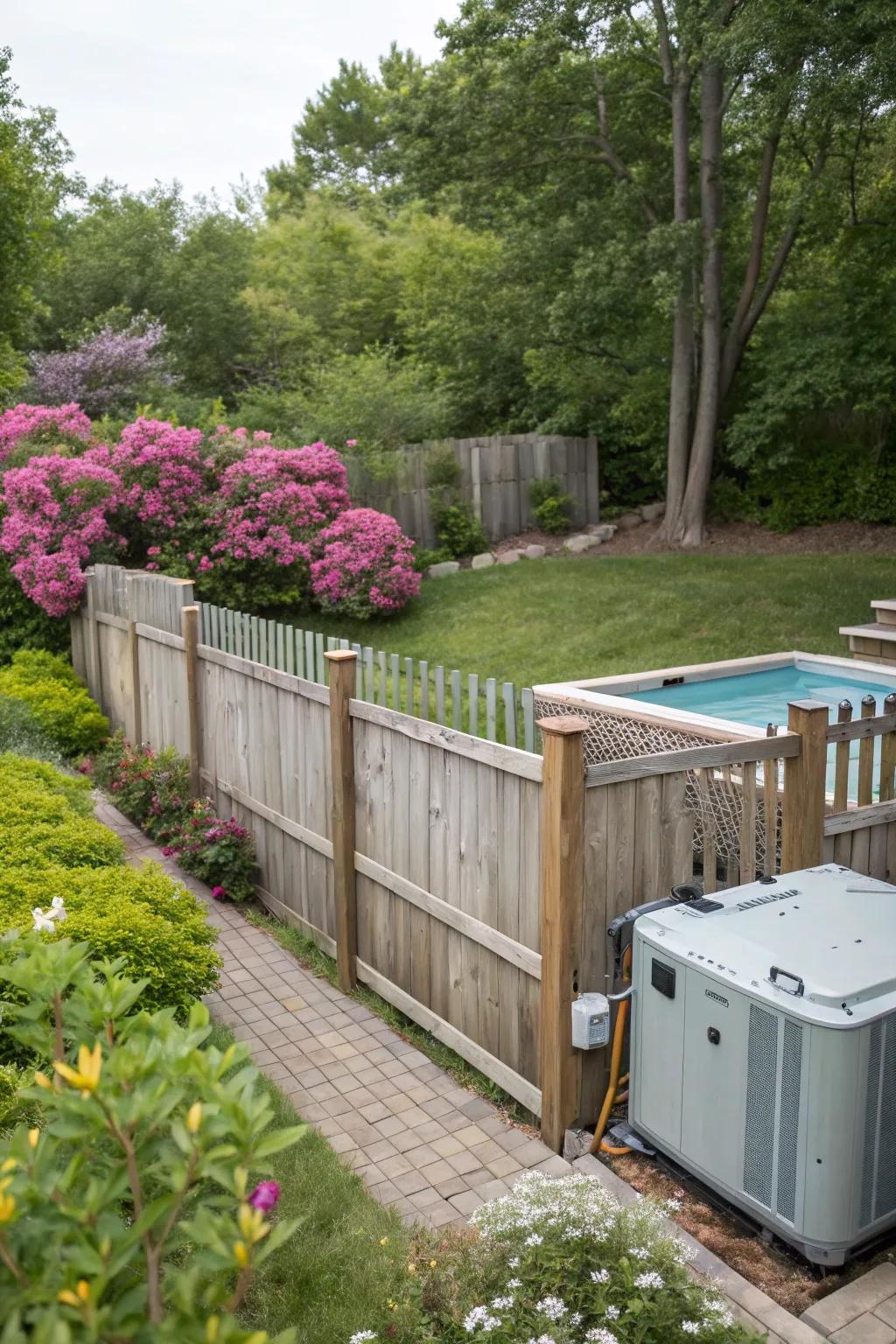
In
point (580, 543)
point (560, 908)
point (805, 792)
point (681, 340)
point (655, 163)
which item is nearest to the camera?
point (560, 908)

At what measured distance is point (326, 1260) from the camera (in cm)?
357

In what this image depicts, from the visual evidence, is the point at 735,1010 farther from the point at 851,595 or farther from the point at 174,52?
the point at 174,52

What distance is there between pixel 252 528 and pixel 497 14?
739 cm

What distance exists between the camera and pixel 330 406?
53.3 ft

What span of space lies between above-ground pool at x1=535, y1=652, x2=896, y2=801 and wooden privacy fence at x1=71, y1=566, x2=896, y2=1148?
2.43 m

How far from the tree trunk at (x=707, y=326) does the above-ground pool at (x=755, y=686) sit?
6816 mm

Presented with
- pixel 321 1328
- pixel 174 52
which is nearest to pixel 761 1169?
pixel 321 1328

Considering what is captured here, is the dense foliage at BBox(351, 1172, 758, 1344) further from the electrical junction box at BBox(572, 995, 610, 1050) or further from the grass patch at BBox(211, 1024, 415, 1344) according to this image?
the electrical junction box at BBox(572, 995, 610, 1050)

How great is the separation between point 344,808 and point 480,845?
1185mm

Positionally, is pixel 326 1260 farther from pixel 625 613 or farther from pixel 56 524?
pixel 625 613

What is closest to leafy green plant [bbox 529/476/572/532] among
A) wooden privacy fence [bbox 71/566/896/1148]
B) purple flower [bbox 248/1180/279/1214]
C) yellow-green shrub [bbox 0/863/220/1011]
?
wooden privacy fence [bbox 71/566/896/1148]

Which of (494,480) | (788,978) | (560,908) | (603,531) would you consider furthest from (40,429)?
(788,978)

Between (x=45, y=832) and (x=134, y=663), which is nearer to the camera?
(x=45, y=832)

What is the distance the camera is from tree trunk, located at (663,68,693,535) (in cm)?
1489
